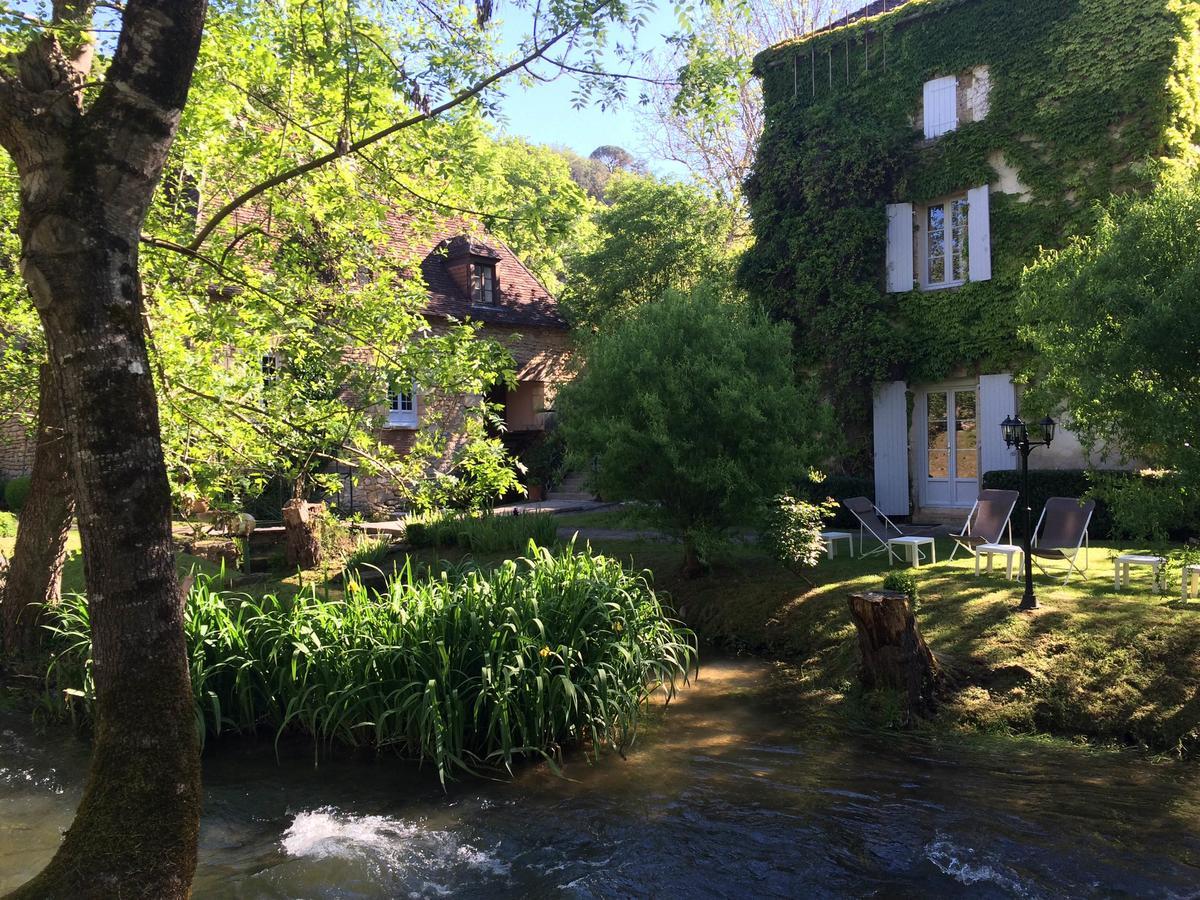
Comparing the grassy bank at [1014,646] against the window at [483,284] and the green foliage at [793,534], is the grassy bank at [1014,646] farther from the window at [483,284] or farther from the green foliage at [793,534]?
the window at [483,284]

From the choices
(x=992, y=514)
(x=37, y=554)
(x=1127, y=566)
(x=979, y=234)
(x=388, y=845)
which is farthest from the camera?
(x=979, y=234)

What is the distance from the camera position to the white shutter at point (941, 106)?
574 inches

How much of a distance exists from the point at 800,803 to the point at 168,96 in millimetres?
4971

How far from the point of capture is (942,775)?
5652 millimetres

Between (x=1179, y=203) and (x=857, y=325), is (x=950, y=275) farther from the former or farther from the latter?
(x=1179, y=203)

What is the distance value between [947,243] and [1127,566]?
778 cm

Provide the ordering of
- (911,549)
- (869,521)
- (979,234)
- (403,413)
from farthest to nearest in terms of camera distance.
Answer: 1. (403,413)
2. (979,234)
3. (869,521)
4. (911,549)

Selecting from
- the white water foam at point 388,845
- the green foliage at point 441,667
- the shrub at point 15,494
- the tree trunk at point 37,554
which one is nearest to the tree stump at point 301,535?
the tree trunk at point 37,554

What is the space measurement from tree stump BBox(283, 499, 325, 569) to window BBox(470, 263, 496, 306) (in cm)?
1107

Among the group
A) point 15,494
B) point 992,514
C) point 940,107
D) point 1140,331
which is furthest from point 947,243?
point 15,494

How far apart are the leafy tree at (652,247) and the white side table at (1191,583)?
14.1 metres

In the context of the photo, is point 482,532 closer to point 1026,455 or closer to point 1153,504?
point 1026,455

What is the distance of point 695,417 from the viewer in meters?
9.52

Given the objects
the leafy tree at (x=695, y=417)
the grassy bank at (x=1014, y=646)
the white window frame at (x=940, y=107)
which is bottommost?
the grassy bank at (x=1014, y=646)
